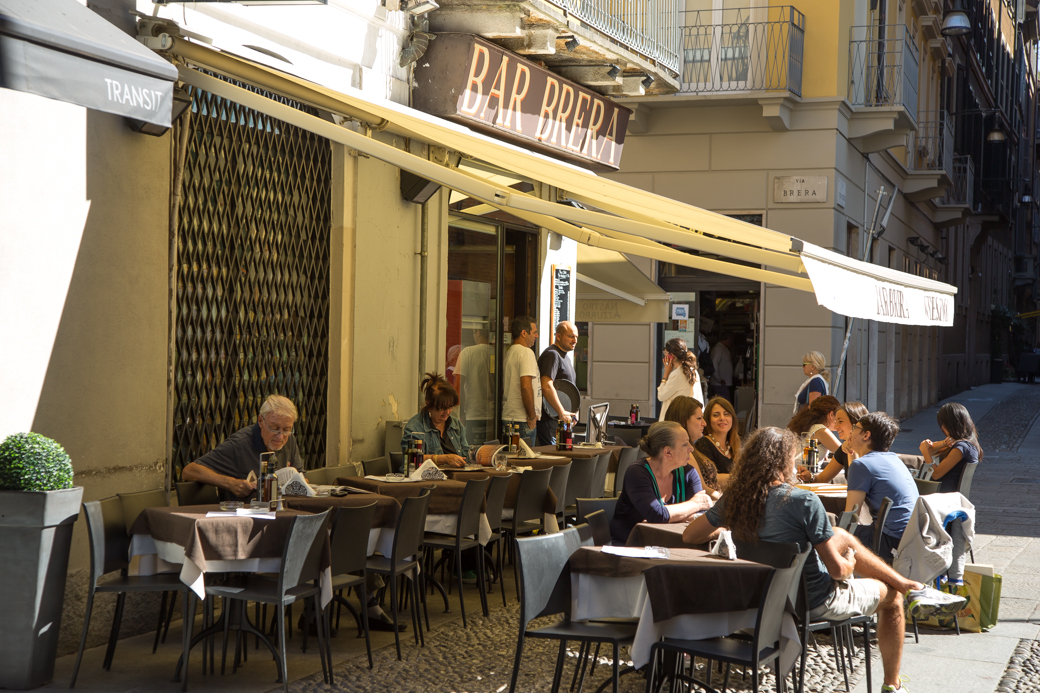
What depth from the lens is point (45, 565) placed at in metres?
4.91

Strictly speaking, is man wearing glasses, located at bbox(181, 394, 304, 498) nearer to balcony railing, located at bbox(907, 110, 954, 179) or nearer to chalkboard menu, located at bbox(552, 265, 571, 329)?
chalkboard menu, located at bbox(552, 265, 571, 329)

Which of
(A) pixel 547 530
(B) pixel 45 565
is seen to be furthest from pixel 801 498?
(B) pixel 45 565

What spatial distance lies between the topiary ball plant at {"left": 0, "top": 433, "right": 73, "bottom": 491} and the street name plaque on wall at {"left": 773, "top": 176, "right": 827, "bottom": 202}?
1270 centimetres

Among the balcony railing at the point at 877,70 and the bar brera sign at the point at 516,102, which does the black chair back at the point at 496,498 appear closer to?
the bar brera sign at the point at 516,102

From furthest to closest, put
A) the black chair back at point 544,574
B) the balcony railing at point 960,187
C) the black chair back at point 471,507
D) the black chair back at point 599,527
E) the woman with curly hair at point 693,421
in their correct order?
the balcony railing at point 960,187, the woman with curly hair at point 693,421, the black chair back at point 471,507, the black chair back at point 599,527, the black chair back at point 544,574

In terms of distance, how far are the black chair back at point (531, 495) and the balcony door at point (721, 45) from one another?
32.6ft

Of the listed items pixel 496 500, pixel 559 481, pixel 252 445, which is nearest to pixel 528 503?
pixel 496 500

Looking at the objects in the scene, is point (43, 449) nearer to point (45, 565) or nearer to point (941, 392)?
point (45, 565)

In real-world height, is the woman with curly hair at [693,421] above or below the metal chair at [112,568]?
above

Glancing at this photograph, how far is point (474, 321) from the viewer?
10914mm

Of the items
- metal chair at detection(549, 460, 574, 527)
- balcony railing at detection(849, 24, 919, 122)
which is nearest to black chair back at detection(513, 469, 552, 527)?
metal chair at detection(549, 460, 574, 527)

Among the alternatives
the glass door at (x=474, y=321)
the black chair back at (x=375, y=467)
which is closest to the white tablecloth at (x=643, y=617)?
the black chair back at (x=375, y=467)

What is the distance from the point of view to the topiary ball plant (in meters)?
4.87

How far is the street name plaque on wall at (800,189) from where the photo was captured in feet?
51.3
